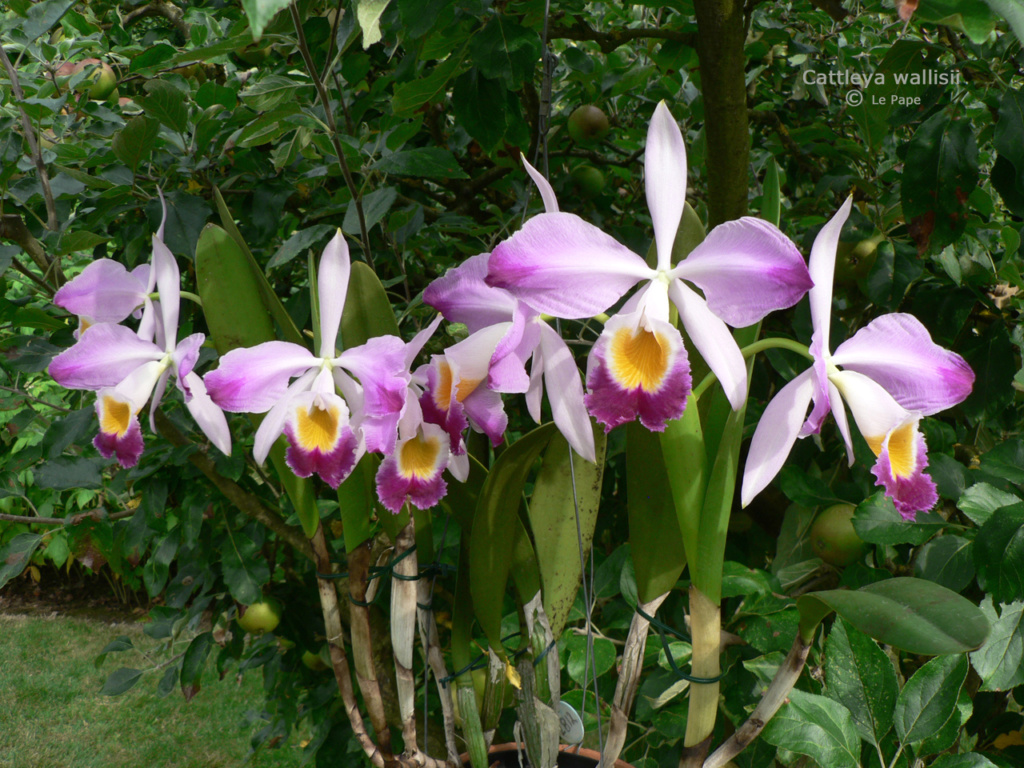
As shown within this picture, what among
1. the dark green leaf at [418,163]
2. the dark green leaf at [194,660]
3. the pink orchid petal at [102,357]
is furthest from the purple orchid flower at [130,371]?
the dark green leaf at [194,660]

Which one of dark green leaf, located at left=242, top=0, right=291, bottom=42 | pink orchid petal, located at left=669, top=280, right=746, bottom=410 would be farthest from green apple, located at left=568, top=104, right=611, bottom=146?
dark green leaf, located at left=242, top=0, right=291, bottom=42

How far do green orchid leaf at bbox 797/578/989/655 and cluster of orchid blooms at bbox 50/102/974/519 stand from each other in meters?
0.06

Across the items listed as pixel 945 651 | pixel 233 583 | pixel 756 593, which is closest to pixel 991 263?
pixel 756 593

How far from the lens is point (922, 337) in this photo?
44 centimetres

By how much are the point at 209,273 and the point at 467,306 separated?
22 cm

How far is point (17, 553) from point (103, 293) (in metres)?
0.67

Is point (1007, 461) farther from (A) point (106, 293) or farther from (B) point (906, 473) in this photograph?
(A) point (106, 293)

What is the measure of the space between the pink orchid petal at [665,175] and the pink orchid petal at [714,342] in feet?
0.09

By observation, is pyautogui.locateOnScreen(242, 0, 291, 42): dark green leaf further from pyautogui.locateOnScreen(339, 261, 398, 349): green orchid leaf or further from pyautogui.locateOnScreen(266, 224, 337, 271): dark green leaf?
pyautogui.locateOnScreen(266, 224, 337, 271): dark green leaf

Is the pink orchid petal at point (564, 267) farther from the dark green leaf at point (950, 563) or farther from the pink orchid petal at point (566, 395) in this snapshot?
the dark green leaf at point (950, 563)

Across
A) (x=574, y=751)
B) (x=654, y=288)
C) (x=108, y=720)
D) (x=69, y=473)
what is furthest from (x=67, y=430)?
(x=108, y=720)

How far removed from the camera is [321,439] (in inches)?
A: 20.6

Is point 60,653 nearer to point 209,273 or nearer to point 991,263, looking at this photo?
point 209,273

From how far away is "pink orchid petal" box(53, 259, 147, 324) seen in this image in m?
0.62
